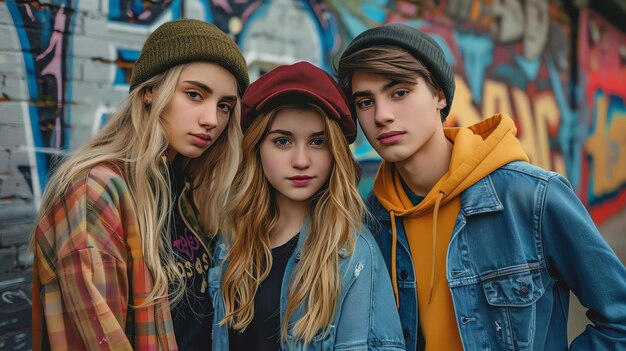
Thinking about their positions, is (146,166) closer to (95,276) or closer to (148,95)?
(148,95)

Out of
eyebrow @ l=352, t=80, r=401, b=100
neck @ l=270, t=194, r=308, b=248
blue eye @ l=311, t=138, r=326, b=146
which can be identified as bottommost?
neck @ l=270, t=194, r=308, b=248

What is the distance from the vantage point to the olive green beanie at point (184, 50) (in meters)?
2.02

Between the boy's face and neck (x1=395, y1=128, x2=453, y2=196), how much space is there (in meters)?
0.04

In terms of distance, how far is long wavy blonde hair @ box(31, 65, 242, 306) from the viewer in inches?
71.8

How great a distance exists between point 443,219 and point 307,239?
20.6 inches

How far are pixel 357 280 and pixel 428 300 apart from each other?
31 centimetres

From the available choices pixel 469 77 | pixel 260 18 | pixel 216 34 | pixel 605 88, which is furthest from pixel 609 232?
pixel 216 34

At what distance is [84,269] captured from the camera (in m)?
1.64

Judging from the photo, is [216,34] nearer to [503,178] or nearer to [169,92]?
[169,92]

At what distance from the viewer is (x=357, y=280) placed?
185cm

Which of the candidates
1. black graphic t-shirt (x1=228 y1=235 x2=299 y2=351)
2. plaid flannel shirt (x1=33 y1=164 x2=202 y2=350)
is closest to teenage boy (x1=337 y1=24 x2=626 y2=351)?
black graphic t-shirt (x1=228 y1=235 x2=299 y2=351)

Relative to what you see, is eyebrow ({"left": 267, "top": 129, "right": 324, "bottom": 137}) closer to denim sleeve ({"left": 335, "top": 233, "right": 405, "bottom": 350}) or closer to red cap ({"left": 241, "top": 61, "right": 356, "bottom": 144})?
red cap ({"left": 241, "top": 61, "right": 356, "bottom": 144})

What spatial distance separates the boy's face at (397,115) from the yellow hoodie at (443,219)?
0.51 ft

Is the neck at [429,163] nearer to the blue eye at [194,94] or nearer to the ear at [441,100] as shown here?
the ear at [441,100]
